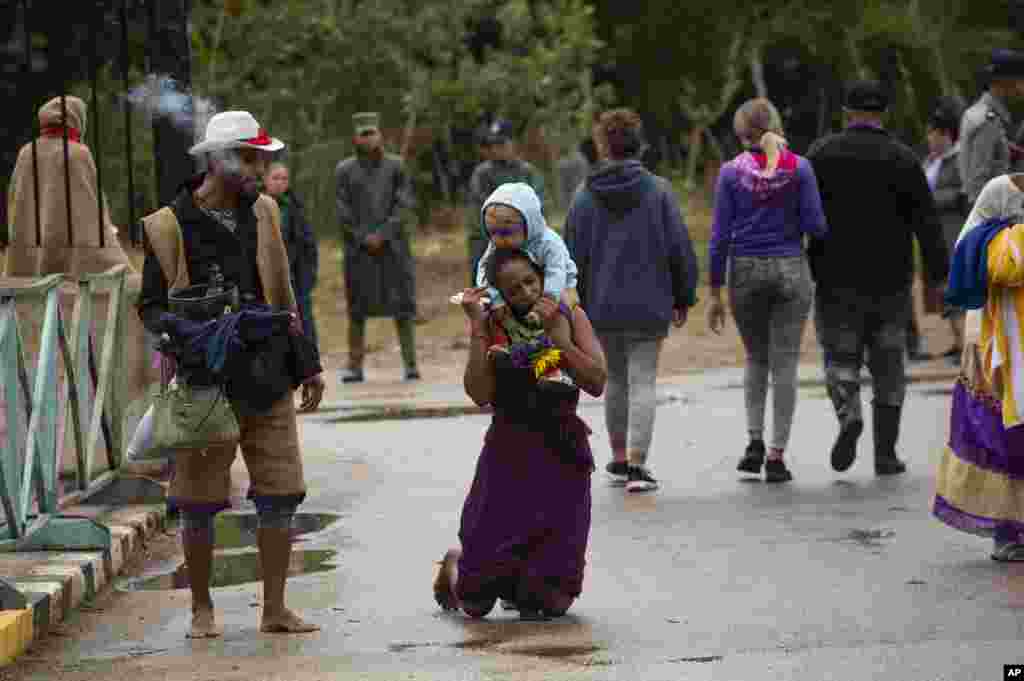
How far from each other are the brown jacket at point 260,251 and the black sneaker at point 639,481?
3.78m

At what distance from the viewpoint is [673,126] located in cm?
3369

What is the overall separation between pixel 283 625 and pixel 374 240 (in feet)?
33.0

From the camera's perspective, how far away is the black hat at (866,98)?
11531 mm

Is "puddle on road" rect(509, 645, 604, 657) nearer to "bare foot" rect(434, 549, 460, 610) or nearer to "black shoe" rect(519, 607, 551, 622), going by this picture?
"black shoe" rect(519, 607, 551, 622)

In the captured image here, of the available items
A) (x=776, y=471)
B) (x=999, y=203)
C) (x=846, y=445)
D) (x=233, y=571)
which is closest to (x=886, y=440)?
(x=846, y=445)

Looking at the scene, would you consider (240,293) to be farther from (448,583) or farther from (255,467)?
(448,583)

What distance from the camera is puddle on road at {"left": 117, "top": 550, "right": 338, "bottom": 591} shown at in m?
8.82

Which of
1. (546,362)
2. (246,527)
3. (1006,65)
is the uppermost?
(1006,65)

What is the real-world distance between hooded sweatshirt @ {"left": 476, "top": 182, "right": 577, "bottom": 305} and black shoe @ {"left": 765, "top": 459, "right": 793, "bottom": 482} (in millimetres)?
3806

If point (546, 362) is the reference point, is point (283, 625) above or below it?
below

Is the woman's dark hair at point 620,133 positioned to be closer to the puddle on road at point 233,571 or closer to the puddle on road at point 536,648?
the puddle on road at point 233,571

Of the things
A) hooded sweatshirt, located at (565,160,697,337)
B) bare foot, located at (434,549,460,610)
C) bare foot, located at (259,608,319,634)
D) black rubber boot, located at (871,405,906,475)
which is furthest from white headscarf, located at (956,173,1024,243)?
bare foot, located at (259,608,319,634)

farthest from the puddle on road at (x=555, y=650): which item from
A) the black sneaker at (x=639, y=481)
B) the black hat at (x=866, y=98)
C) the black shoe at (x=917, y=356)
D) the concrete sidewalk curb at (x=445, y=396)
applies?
the black shoe at (x=917, y=356)

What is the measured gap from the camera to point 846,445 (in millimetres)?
11273
